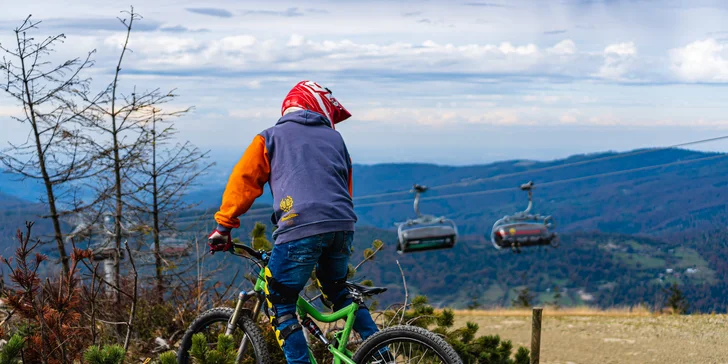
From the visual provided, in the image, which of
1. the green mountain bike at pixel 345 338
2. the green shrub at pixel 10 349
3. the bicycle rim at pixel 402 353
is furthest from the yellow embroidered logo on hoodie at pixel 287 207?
the green shrub at pixel 10 349

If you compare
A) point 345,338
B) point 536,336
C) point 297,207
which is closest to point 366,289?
point 345,338

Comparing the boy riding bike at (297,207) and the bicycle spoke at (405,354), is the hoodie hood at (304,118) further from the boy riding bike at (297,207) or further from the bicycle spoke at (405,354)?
the bicycle spoke at (405,354)

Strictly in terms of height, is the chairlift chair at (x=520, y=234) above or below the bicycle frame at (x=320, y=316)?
below

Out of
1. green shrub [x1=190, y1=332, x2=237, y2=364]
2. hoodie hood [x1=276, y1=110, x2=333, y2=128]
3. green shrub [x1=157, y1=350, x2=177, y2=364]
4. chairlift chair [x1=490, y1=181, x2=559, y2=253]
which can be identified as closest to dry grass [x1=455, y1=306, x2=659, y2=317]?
chairlift chair [x1=490, y1=181, x2=559, y2=253]

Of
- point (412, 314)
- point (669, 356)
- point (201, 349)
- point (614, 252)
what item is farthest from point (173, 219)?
point (614, 252)

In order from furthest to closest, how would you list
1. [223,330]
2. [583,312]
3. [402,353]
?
[583,312] < [223,330] < [402,353]

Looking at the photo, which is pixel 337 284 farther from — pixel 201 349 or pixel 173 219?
pixel 173 219

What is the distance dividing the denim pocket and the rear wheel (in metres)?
0.70

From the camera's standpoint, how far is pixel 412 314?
5.55 m

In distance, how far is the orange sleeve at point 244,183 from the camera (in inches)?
149

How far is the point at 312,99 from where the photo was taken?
409 centimetres

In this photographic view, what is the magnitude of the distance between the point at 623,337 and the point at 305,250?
6.90m

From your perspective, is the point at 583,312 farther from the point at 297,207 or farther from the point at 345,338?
the point at 297,207

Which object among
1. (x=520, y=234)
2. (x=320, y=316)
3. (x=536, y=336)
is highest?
(x=320, y=316)
